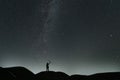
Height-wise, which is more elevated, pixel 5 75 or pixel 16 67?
pixel 16 67

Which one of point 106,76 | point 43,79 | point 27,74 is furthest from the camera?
point 106,76

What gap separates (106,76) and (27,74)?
25956 mm

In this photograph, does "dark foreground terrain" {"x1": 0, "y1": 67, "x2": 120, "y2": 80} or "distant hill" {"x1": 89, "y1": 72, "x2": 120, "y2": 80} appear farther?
"distant hill" {"x1": 89, "y1": 72, "x2": 120, "y2": 80}

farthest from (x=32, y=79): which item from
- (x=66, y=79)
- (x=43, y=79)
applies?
(x=66, y=79)

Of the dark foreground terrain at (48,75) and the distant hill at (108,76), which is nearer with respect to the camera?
the dark foreground terrain at (48,75)

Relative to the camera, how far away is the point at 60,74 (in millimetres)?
65938

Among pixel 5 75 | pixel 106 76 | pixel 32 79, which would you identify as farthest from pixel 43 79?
pixel 106 76

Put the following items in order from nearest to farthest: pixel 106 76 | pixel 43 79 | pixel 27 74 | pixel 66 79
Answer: pixel 43 79, pixel 27 74, pixel 66 79, pixel 106 76

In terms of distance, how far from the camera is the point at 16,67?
191 feet

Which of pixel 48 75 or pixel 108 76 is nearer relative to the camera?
pixel 48 75

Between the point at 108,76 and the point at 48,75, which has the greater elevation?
the point at 48,75

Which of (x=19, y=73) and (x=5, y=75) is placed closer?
(x=5, y=75)

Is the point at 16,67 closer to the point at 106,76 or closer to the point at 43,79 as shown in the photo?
the point at 43,79

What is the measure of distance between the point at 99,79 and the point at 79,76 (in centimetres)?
739
